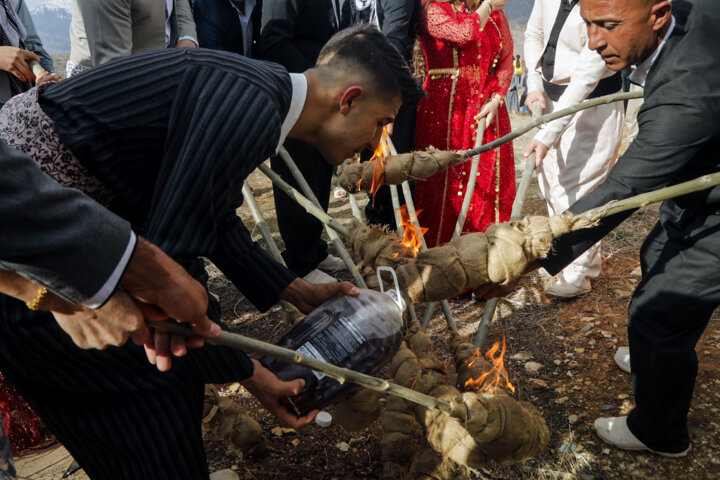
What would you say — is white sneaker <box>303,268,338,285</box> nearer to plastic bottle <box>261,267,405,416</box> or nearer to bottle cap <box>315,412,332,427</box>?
bottle cap <box>315,412,332,427</box>

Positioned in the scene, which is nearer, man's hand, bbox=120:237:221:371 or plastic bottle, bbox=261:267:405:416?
man's hand, bbox=120:237:221:371

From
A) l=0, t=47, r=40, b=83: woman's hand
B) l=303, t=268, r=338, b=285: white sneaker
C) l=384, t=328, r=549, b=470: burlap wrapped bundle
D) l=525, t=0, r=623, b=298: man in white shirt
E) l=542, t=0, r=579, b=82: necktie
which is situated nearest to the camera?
l=384, t=328, r=549, b=470: burlap wrapped bundle

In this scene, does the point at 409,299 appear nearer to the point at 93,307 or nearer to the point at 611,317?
the point at 93,307

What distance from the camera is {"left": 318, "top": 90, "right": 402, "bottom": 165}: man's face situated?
1716 millimetres

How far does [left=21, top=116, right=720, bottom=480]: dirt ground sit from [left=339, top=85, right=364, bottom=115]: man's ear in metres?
1.69

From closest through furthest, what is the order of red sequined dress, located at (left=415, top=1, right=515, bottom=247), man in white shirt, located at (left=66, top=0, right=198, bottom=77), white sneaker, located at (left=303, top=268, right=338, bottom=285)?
man in white shirt, located at (left=66, top=0, right=198, bottom=77)
red sequined dress, located at (left=415, top=1, right=515, bottom=247)
white sneaker, located at (left=303, top=268, right=338, bottom=285)

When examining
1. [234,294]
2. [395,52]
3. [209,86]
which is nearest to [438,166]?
[395,52]

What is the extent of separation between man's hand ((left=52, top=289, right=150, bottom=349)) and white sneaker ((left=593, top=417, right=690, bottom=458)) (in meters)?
2.25

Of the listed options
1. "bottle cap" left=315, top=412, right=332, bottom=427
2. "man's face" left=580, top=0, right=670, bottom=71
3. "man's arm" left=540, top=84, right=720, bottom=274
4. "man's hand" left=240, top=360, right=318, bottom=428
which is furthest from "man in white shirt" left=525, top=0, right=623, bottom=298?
"man's hand" left=240, top=360, right=318, bottom=428

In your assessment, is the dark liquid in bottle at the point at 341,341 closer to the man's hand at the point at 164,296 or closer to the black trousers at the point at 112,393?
the black trousers at the point at 112,393

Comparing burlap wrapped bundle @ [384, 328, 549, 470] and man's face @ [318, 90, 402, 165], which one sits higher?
man's face @ [318, 90, 402, 165]

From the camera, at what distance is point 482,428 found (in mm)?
1499

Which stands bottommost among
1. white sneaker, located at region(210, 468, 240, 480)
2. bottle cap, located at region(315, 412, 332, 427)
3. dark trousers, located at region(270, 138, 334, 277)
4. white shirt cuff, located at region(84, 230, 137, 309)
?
bottle cap, located at region(315, 412, 332, 427)

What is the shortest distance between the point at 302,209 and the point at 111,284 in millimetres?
2805
